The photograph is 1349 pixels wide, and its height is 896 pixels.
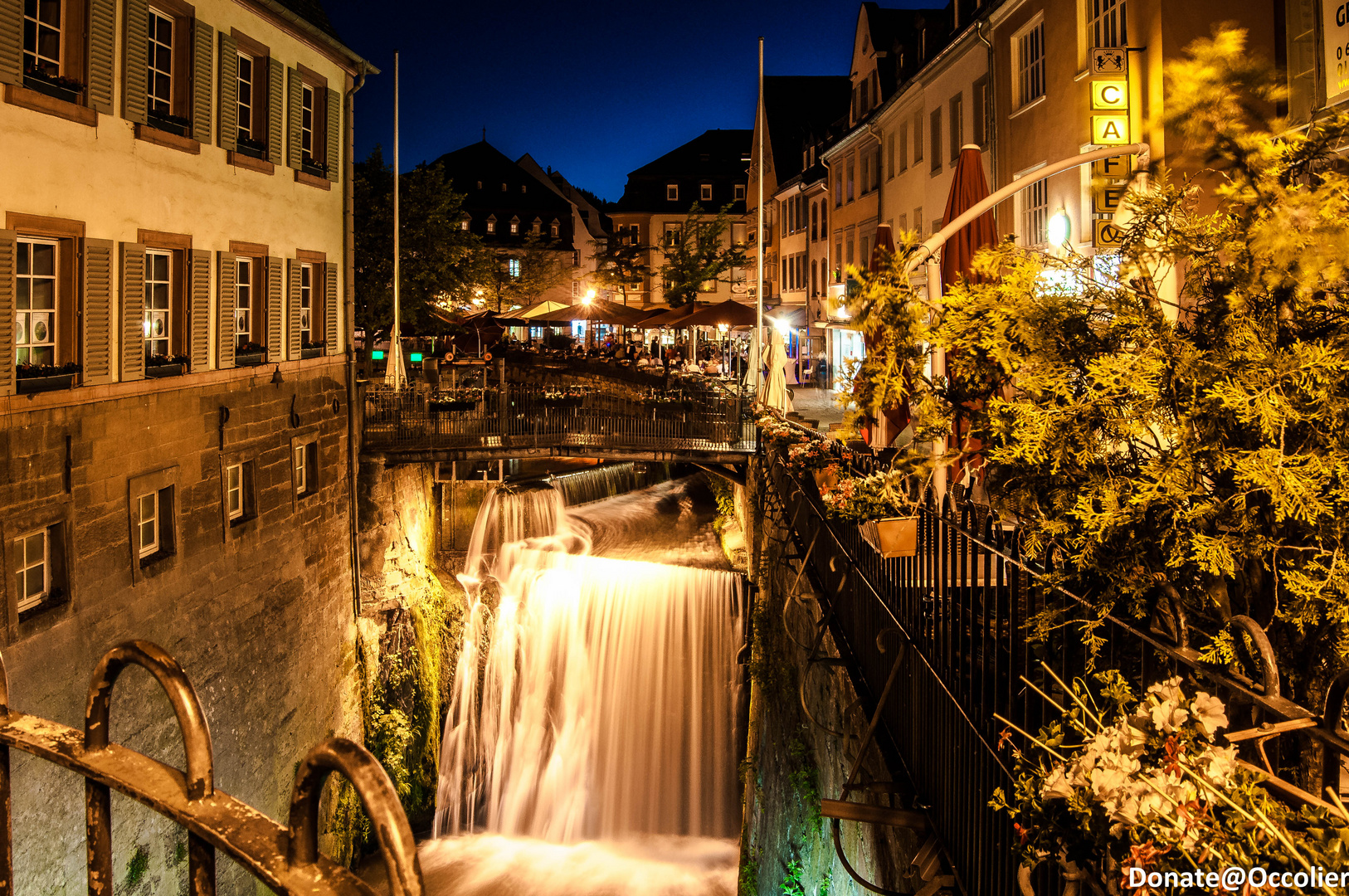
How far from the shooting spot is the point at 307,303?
19.3 metres

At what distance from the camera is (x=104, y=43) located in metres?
12.6

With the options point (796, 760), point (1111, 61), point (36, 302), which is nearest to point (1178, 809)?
point (796, 760)

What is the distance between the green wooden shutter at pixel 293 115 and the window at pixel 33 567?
344 inches

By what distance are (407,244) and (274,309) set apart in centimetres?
1781

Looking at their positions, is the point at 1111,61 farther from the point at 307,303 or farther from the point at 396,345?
the point at 396,345

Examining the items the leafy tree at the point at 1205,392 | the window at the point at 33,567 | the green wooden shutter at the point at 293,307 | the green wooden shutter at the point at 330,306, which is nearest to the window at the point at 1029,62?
the green wooden shutter at the point at 330,306

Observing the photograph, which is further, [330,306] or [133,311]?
[330,306]

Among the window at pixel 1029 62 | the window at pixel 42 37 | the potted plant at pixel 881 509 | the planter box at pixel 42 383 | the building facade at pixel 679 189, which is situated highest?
the building facade at pixel 679 189

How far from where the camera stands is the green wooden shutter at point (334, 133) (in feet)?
64.3

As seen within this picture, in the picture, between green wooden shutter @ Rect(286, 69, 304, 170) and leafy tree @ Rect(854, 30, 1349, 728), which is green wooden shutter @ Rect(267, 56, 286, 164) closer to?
green wooden shutter @ Rect(286, 69, 304, 170)

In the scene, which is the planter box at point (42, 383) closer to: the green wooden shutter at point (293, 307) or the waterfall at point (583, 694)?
the green wooden shutter at point (293, 307)

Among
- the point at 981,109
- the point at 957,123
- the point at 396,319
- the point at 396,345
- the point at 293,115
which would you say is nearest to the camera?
the point at 293,115


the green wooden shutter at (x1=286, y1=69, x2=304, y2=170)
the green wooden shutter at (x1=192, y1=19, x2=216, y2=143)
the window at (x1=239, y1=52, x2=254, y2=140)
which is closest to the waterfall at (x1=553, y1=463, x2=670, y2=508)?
the green wooden shutter at (x1=286, y1=69, x2=304, y2=170)

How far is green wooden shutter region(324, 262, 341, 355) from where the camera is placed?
1983 cm
